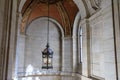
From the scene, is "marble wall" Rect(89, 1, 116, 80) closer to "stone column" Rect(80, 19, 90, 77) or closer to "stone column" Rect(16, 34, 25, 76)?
"stone column" Rect(80, 19, 90, 77)

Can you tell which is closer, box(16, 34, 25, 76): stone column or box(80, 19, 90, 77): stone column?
box(80, 19, 90, 77): stone column

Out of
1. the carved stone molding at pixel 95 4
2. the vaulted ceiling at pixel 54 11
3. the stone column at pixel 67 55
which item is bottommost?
the stone column at pixel 67 55

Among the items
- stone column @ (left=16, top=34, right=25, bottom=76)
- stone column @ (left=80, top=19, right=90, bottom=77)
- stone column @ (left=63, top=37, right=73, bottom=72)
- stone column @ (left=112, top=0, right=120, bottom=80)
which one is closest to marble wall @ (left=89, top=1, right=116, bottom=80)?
stone column @ (left=112, top=0, right=120, bottom=80)

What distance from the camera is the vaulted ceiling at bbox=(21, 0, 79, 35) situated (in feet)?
30.3

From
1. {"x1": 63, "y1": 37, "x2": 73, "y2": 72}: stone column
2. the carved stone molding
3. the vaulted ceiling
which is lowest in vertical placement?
{"x1": 63, "y1": 37, "x2": 73, "y2": 72}: stone column

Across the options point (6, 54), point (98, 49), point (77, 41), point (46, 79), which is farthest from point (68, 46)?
point (6, 54)

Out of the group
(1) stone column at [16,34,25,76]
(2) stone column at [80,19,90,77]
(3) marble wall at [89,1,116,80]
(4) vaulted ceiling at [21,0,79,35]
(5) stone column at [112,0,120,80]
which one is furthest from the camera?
(1) stone column at [16,34,25,76]

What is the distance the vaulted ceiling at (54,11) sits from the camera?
9.23m

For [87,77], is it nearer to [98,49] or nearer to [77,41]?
[98,49]

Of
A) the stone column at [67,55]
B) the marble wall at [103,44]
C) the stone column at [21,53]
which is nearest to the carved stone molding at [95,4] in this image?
the marble wall at [103,44]

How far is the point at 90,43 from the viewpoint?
624 centimetres

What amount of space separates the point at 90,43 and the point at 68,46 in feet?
13.8

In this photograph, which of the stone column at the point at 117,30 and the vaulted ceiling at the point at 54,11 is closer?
the stone column at the point at 117,30

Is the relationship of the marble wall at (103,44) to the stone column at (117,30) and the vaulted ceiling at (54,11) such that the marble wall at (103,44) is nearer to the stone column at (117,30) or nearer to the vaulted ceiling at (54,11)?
the stone column at (117,30)
